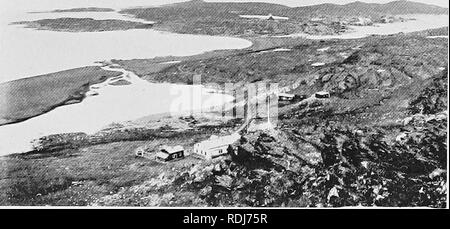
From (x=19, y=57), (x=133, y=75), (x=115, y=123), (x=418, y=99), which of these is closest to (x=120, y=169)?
(x=115, y=123)

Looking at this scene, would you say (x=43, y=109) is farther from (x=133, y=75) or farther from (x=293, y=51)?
(x=293, y=51)

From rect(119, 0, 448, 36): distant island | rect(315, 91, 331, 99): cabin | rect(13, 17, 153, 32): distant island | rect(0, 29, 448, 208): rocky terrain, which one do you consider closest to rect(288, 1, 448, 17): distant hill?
rect(119, 0, 448, 36): distant island

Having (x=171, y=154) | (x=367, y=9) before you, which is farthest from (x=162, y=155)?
(x=367, y=9)

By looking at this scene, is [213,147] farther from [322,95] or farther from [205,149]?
→ [322,95]

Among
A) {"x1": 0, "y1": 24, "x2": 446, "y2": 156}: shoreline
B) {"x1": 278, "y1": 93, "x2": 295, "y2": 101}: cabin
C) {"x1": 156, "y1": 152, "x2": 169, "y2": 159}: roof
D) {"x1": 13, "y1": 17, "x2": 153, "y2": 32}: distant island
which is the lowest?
{"x1": 156, "y1": 152, "x2": 169, "y2": 159}: roof

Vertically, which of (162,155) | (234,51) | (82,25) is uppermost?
(82,25)

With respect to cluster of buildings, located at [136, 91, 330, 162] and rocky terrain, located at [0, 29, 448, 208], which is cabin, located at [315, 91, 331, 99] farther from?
cluster of buildings, located at [136, 91, 330, 162]
